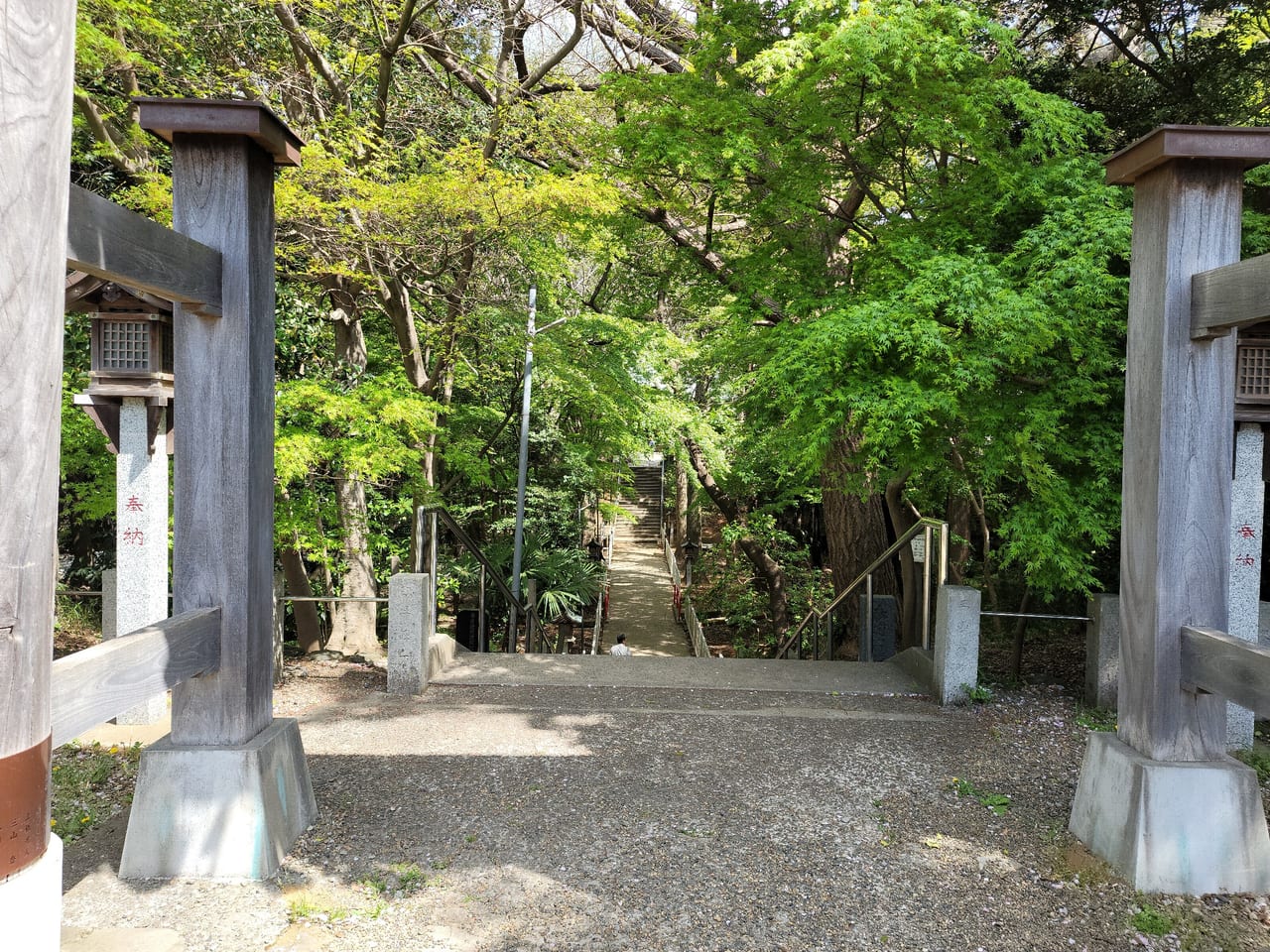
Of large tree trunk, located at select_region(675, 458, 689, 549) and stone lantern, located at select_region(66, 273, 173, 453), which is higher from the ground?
stone lantern, located at select_region(66, 273, 173, 453)

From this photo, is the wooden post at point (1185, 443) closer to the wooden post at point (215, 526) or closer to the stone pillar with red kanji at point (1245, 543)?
the stone pillar with red kanji at point (1245, 543)

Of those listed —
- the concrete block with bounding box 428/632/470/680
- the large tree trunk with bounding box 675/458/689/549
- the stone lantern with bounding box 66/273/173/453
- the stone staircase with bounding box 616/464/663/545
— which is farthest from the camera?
the stone staircase with bounding box 616/464/663/545

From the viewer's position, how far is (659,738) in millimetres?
5000

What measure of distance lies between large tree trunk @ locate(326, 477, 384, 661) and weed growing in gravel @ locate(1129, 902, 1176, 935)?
705 centimetres

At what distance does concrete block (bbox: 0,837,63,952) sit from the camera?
1482mm

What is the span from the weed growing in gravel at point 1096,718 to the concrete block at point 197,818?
15.6 feet

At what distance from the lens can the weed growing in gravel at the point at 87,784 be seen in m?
3.96

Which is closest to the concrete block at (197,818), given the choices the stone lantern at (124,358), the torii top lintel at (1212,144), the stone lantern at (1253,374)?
the stone lantern at (124,358)

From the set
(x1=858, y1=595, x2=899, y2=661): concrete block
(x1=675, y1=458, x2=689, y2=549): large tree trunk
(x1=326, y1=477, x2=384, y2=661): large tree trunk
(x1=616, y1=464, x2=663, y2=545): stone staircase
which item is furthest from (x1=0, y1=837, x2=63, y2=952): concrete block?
(x1=616, y1=464, x2=663, y2=545): stone staircase

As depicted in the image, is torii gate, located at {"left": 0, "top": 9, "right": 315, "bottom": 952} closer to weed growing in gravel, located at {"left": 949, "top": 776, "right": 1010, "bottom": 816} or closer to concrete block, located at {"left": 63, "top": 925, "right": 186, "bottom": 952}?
concrete block, located at {"left": 63, "top": 925, "right": 186, "bottom": 952}

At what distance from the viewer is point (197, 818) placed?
10.5 ft

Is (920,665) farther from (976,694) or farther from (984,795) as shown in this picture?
(984,795)

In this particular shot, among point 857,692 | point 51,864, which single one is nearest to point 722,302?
point 857,692

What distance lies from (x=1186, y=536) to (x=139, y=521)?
5897mm
